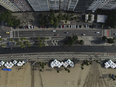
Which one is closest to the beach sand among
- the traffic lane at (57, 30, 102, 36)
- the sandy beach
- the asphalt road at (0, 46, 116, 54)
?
the sandy beach

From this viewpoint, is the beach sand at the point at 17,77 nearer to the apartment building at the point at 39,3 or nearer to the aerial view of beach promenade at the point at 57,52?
the aerial view of beach promenade at the point at 57,52

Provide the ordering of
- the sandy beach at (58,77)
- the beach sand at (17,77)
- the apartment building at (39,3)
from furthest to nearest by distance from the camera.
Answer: the beach sand at (17,77) → the sandy beach at (58,77) → the apartment building at (39,3)

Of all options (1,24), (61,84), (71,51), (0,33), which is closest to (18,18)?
(1,24)

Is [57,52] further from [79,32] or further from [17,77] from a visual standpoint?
[17,77]

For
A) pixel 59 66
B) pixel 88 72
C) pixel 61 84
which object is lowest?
pixel 61 84

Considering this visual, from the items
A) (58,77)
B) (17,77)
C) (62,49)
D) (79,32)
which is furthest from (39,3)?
(17,77)

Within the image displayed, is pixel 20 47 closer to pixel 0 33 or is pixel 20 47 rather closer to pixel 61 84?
pixel 0 33

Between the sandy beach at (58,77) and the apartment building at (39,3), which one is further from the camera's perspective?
the sandy beach at (58,77)

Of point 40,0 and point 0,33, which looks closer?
point 40,0

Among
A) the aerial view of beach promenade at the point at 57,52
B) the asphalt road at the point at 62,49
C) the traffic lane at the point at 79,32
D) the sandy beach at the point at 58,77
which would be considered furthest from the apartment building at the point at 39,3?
the sandy beach at the point at 58,77
